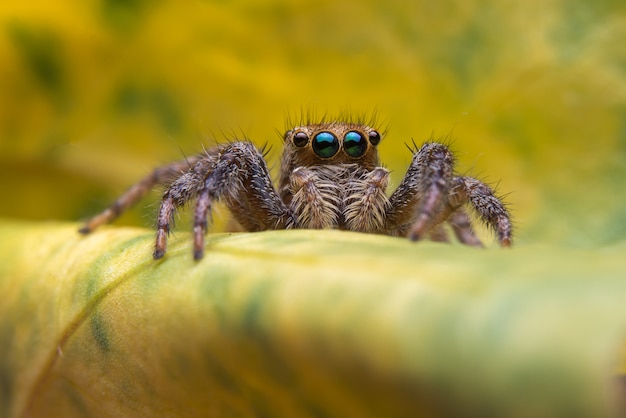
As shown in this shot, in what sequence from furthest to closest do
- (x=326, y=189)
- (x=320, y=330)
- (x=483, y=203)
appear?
(x=326, y=189)
(x=483, y=203)
(x=320, y=330)

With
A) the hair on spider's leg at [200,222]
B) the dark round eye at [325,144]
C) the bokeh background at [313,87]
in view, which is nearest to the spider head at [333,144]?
the dark round eye at [325,144]

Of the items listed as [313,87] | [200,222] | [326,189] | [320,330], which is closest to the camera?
[320,330]

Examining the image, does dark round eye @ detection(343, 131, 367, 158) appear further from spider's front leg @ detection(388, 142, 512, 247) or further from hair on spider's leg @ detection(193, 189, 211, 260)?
hair on spider's leg @ detection(193, 189, 211, 260)

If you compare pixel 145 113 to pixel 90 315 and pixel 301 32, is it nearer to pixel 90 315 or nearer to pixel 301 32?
pixel 301 32

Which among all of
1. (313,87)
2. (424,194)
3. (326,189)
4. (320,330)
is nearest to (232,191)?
(326,189)

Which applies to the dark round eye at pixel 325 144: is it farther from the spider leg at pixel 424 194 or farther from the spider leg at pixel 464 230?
the spider leg at pixel 464 230

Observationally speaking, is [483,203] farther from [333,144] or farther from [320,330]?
[320,330]

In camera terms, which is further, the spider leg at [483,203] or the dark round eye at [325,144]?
the dark round eye at [325,144]
